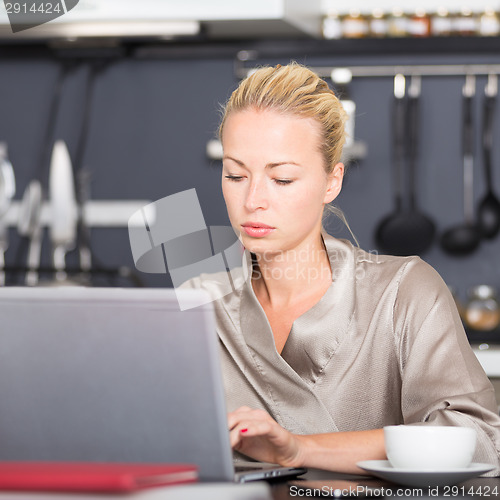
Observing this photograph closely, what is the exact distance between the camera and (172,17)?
225 cm

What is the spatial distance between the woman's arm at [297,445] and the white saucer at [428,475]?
0.45ft

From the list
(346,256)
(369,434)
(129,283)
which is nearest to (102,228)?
(129,283)

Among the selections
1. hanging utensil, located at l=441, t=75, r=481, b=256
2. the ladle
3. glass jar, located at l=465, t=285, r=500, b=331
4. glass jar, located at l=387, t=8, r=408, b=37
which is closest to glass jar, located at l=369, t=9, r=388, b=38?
glass jar, located at l=387, t=8, r=408, b=37

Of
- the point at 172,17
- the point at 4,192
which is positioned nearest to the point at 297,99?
the point at 172,17

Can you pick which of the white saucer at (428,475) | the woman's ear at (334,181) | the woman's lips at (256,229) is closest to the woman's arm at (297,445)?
the white saucer at (428,475)

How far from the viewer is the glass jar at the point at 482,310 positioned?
2.30m

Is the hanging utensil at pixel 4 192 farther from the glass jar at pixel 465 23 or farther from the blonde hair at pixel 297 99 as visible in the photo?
the glass jar at pixel 465 23

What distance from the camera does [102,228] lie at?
8.92ft

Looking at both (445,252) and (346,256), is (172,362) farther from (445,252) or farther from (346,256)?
(445,252)

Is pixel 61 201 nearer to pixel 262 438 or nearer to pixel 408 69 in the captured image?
pixel 408 69

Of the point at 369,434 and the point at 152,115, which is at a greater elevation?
the point at 152,115

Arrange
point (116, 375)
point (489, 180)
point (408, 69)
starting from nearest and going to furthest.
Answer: point (116, 375) → point (489, 180) → point (408, 69)

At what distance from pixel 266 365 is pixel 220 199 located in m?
1.31

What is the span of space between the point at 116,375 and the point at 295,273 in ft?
2.55
